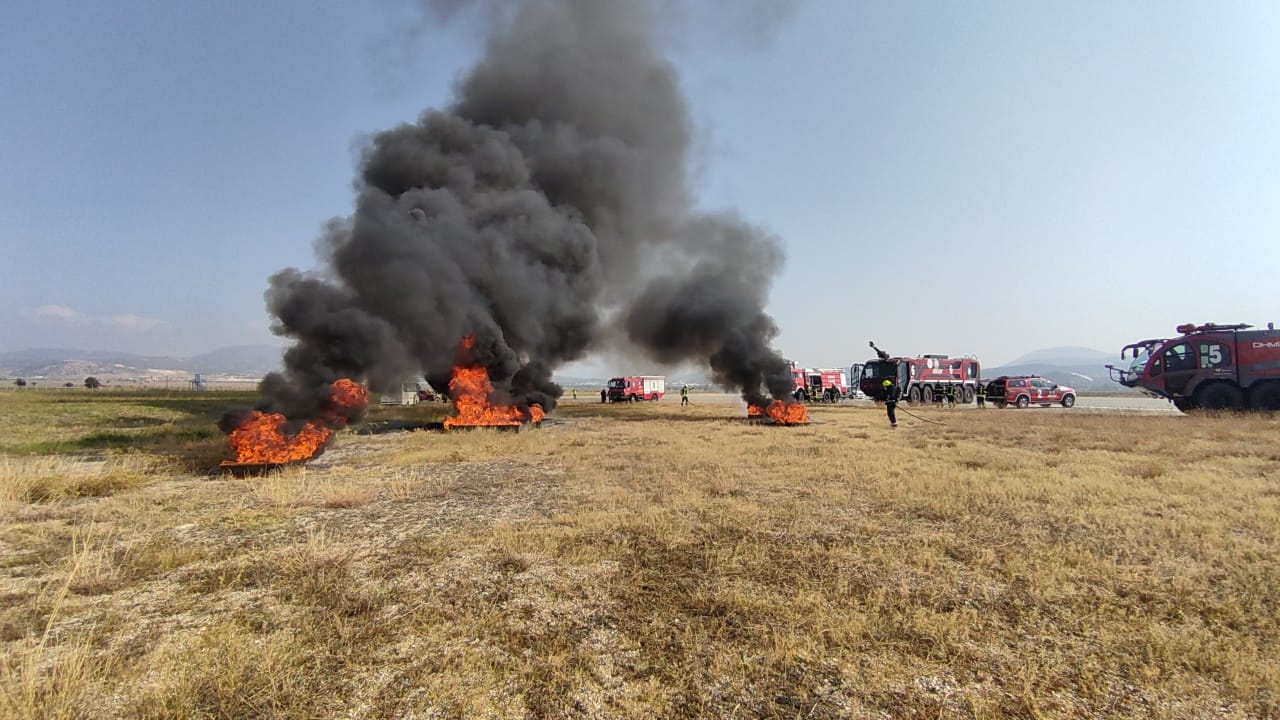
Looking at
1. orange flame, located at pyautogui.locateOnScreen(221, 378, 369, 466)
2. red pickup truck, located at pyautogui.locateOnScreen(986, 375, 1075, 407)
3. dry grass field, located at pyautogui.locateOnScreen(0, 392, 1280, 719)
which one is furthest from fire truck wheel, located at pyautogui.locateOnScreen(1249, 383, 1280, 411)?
orange flame, located at pyautogui.locateOnScreen(221, 378, 369, 466)

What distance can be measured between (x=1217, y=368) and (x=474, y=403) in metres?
31.9

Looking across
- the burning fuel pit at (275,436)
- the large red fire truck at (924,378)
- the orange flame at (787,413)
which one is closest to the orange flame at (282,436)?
the burning fuel pit at (275,436)

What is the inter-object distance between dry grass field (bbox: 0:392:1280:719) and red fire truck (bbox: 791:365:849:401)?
35013mm

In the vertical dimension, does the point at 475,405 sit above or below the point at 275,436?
above

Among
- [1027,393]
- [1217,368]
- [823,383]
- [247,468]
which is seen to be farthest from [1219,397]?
[247,468]

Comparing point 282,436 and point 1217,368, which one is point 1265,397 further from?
point 282,436

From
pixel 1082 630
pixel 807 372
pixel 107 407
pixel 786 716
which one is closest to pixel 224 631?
pixel 786 716

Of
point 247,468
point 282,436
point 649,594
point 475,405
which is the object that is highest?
point 475,405

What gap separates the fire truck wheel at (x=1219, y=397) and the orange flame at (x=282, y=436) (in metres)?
34.0

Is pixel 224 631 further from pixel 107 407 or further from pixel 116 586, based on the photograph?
pixel 107 407

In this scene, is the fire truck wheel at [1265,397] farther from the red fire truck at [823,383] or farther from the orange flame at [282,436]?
the orange flame at [282,436]

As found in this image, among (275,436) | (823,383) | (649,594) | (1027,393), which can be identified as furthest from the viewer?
(823,383)

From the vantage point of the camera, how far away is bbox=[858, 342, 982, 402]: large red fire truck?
3850 cm

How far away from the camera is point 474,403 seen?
22.0 m
